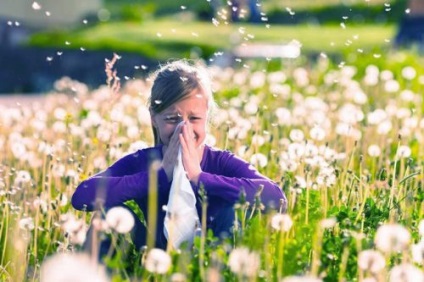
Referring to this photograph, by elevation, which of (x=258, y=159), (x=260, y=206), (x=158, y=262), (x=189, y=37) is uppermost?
(x=189, y=37)

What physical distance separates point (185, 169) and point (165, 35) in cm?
2331

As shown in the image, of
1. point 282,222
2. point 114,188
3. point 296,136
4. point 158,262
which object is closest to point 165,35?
point 296,136

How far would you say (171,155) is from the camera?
4.00 metres

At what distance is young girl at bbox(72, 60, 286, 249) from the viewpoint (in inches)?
157

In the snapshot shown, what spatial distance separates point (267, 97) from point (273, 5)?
28.0 metres

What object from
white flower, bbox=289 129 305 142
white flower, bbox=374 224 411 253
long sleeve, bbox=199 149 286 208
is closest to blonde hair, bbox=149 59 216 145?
long sleeve, bbox=199 149 286 208

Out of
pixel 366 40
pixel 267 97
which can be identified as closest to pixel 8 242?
pixel 267 97

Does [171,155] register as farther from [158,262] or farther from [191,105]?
[158,262]

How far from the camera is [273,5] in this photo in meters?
36.9

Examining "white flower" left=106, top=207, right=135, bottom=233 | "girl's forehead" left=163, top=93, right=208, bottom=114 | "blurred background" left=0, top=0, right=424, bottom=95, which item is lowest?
"white flower" left=106, top=207, right=135, bottom=233

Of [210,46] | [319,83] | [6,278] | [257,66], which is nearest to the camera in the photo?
[6,278]

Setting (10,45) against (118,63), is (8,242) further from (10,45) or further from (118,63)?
(10,45)

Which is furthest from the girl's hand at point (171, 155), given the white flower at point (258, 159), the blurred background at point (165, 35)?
the blurred background at point (165, 35)

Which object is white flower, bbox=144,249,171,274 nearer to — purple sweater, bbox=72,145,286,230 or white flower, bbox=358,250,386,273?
white flower, bbox=358,250,386,273
